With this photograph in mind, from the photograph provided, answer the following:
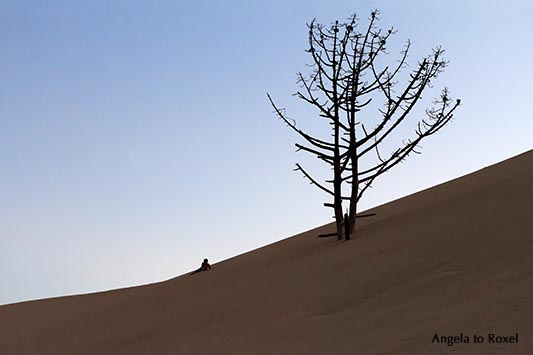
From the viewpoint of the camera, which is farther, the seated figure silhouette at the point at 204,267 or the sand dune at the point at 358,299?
the seated figure silhouette at the point at 204,267

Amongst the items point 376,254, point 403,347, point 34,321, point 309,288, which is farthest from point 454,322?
point 34,321

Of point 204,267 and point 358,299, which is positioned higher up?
point 204,267

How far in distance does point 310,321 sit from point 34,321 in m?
7.08

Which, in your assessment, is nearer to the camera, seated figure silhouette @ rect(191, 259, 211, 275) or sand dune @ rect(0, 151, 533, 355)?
sand dune @ rect(0, 151, 533, 355)

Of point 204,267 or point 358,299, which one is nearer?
point 358,299

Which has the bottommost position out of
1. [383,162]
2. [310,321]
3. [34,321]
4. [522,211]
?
[310,321]

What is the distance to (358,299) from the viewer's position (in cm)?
670

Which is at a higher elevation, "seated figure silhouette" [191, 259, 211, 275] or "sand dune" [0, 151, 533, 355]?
"seated figure silhouette" [191, 259, 211, 275]

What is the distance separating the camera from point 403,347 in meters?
4.66

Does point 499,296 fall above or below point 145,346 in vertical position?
below

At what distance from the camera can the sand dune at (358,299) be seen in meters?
5.02

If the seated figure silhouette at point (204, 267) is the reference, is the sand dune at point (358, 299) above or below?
below

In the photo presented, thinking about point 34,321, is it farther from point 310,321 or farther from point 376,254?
point 310,321

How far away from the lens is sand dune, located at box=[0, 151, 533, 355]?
197 inches
